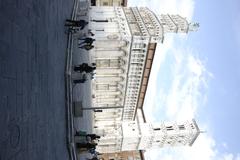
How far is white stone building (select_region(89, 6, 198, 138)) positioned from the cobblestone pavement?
37327 mm

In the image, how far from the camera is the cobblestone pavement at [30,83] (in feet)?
33.1

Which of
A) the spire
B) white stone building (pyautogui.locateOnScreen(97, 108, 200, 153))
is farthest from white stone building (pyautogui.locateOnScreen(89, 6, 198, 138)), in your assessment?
white stone building (pyautogui.locateOnScreen(97, 108, 200, 153))

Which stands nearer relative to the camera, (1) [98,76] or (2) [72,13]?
(2) [72,13]

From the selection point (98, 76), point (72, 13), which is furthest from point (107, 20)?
point (72, 13)

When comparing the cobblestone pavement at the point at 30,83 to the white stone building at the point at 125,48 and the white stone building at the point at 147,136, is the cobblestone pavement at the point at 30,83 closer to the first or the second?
Answer: the white stone building at the point at 125,48

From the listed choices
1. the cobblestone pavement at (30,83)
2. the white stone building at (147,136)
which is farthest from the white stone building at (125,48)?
the cobblestone pavement at (30,83)

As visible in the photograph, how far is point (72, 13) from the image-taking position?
2727 cm

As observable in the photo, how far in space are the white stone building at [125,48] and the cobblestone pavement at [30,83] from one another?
3733 centimetres

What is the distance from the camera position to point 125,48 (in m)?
57.4

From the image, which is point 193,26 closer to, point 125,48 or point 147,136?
point 125,48

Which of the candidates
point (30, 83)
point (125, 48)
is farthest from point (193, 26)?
point (30, 83)

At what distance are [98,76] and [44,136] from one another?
5091 centimetres

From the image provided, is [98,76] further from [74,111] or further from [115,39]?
[74,111]

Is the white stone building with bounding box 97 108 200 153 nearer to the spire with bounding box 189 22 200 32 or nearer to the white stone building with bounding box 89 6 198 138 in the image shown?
the white stone building with bounding box 89 6 198 138
